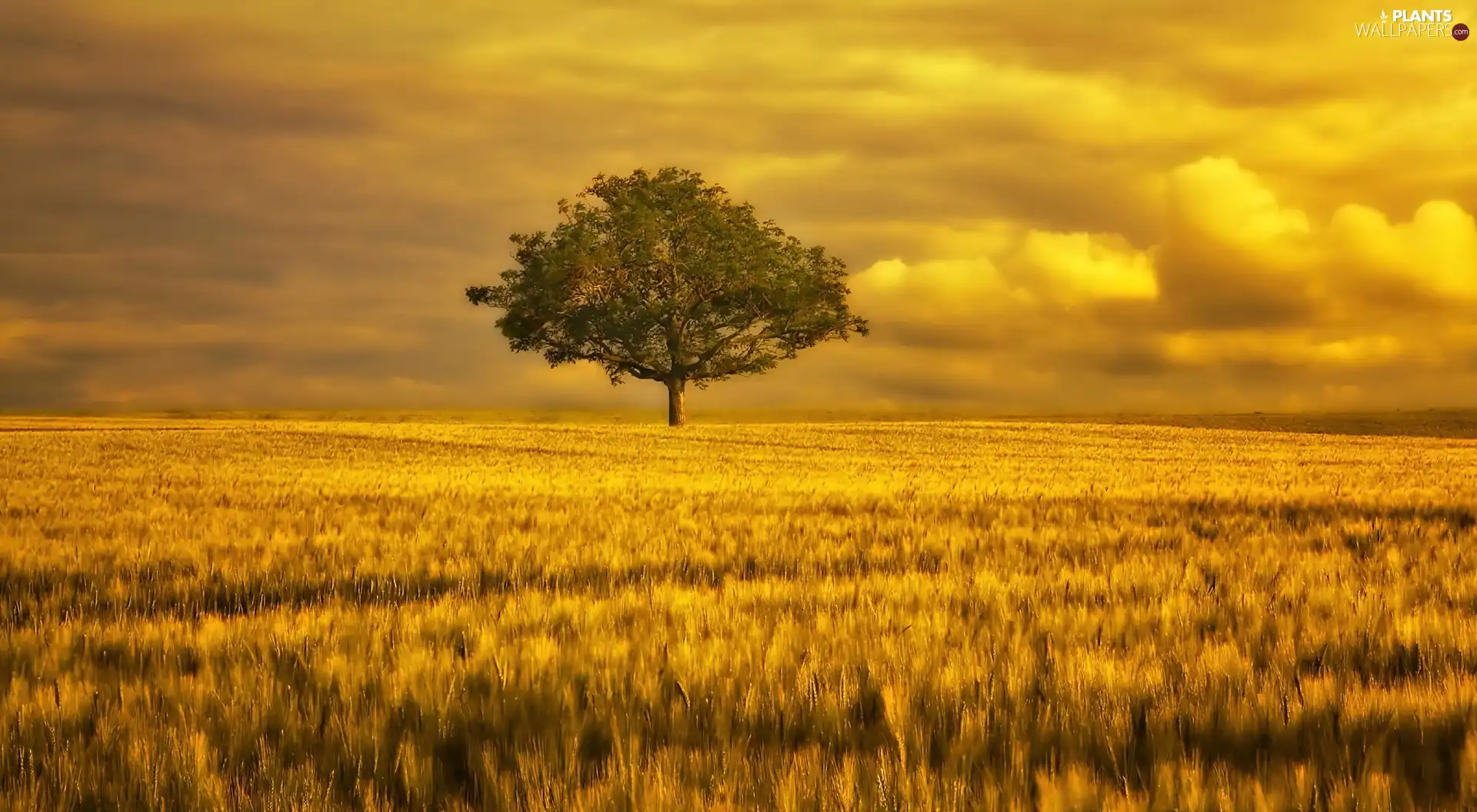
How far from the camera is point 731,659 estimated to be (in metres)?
5.04

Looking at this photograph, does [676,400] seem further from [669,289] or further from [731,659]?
[731,659]

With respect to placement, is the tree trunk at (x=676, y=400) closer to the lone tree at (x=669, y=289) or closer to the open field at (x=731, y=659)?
the lone tree at (x=669, y=289)

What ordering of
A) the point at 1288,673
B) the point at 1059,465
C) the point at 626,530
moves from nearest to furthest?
the point at 1288,673
the point at 626,530
the point at 1059,465

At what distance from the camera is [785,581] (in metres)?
8.27

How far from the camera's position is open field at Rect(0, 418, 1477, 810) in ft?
11.0

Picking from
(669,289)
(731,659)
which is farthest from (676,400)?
(731,659)

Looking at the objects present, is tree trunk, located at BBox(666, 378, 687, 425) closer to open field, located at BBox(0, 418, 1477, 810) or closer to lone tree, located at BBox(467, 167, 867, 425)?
lone tree, located at BBox(467, 167, 867, 425)

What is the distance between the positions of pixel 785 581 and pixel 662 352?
149ft

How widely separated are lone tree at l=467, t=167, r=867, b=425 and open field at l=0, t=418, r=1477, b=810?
118 ft

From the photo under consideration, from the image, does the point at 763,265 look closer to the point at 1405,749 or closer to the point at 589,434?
the point at 589,434

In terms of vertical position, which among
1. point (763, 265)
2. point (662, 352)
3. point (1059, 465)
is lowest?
point (1059, 465)

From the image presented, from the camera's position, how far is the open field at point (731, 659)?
337cm

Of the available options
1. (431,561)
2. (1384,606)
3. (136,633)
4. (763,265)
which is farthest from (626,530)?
(763,265)

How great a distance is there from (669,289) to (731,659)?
154 feet
